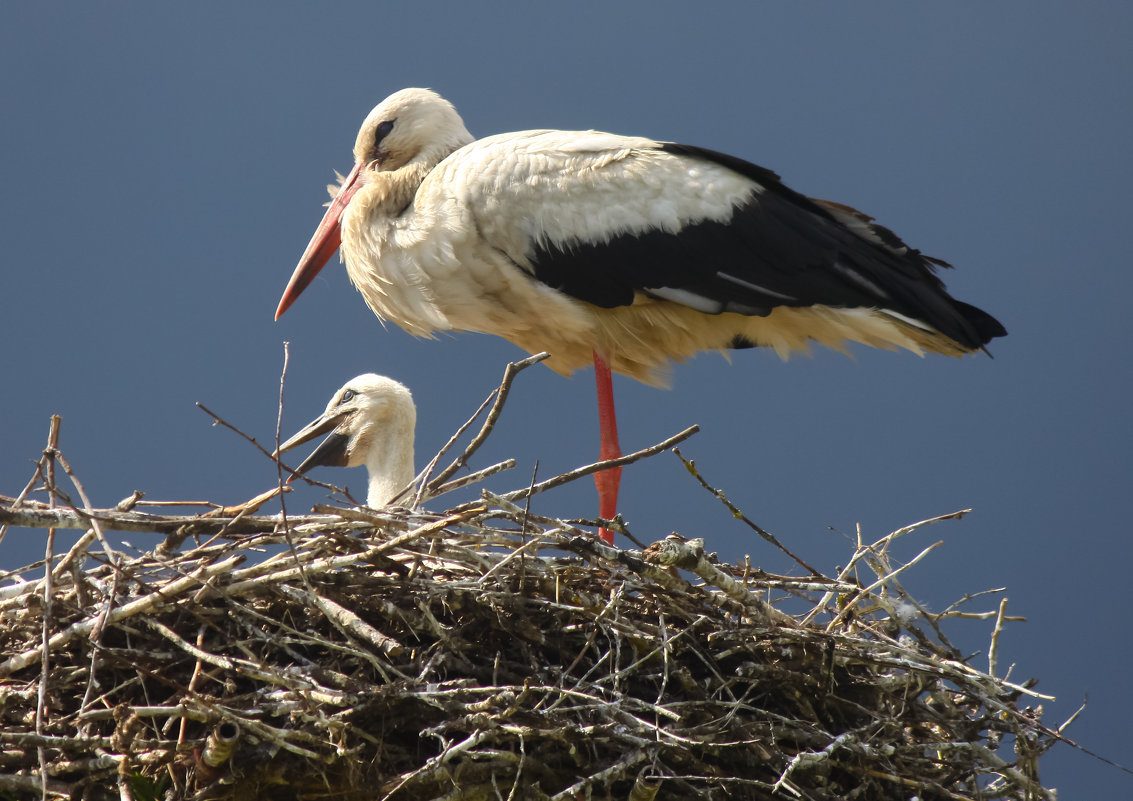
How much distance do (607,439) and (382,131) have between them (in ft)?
3.34

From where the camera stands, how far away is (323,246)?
3.46 m

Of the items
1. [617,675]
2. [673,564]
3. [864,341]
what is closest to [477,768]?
[617,675]

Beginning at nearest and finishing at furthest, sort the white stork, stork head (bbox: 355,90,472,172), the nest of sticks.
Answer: the nest of sticks < the white stork < stork head (bbox: 355,90,472,172)

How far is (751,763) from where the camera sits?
1924 mm

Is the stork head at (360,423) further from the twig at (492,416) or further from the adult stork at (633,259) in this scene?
the twig at (492,416)

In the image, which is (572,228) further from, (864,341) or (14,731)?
(14,731)

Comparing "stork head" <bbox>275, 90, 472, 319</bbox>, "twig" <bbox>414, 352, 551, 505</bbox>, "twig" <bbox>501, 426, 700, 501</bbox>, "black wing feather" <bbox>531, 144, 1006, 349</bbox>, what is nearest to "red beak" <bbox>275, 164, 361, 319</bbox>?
"stork head" <bbox>275, 90, 472, 319</bbox>

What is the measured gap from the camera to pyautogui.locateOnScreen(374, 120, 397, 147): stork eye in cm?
344

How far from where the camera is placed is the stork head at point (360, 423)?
10.2 ft

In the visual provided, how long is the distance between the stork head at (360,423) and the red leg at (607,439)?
448 mm

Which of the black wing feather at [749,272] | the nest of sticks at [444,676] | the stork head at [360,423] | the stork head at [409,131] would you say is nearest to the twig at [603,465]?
the nest of sticks at [444,676]

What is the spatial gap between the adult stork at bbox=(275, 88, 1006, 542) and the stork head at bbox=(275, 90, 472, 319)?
0.87 ft

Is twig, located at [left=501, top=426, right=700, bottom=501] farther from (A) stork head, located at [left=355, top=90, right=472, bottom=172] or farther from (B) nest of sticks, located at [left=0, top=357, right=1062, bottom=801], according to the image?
(A) stork head, located at [left=355, top=90, right=472, bottom=172]

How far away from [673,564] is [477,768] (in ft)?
1.26
